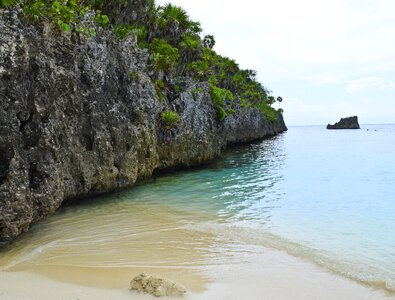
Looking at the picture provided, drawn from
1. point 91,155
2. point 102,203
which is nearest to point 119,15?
point 91,155

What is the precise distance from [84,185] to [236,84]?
108 ft

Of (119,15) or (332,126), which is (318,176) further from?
(332,126)

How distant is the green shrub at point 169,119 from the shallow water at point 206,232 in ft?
12.1

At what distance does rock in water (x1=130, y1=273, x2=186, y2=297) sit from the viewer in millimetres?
4574

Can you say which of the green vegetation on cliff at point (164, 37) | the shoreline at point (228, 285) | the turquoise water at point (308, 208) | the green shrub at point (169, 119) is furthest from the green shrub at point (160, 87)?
the shoreline at point (228, 285)

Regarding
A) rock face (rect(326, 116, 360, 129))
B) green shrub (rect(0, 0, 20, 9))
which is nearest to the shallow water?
green shrub (rect(0, 0, 20, 9))

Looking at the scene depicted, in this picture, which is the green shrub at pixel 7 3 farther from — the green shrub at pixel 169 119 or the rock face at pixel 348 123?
the rock face at pixel 348 123

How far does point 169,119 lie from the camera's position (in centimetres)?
1691

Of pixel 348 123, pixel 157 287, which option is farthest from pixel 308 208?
pixel 348 123

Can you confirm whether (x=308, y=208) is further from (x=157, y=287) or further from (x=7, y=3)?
(x=7, y=3)

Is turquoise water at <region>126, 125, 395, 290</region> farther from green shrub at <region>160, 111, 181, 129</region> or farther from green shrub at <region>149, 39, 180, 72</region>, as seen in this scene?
green shrub at <region>149, 39, 180, 72</region>

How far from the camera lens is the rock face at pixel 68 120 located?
6.66 meters

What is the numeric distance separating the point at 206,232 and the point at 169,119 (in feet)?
31.6

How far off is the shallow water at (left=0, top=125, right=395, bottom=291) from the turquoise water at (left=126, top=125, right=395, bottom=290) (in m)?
0.02
